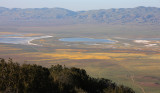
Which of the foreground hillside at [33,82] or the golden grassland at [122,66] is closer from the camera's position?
the foreground hillside at [33,82]

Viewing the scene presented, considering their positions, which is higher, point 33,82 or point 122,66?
point 33,82

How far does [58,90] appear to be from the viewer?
64.0 feet

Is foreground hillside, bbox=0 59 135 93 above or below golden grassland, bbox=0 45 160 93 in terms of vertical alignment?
above

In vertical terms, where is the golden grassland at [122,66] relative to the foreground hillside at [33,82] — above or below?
below

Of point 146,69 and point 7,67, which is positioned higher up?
point 7,67

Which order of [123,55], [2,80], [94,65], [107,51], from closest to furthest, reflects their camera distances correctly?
[2,80], [94,65], [123,55], [107,51]

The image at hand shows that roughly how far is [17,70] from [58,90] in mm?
3265

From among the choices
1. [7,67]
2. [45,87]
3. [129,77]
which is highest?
[7,67]

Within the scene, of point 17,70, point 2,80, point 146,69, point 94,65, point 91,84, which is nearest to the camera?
point 2,80

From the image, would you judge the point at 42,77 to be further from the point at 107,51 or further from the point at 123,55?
the point at 107,51

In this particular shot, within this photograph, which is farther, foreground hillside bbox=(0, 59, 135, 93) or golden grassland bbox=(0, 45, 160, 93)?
golden grassland bbox=(0, 45, 160, 93)

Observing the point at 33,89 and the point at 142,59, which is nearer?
the point at 33,89

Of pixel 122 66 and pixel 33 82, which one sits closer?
pixel 33 82

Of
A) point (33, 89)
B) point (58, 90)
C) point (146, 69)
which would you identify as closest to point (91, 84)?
point (58, 90)
